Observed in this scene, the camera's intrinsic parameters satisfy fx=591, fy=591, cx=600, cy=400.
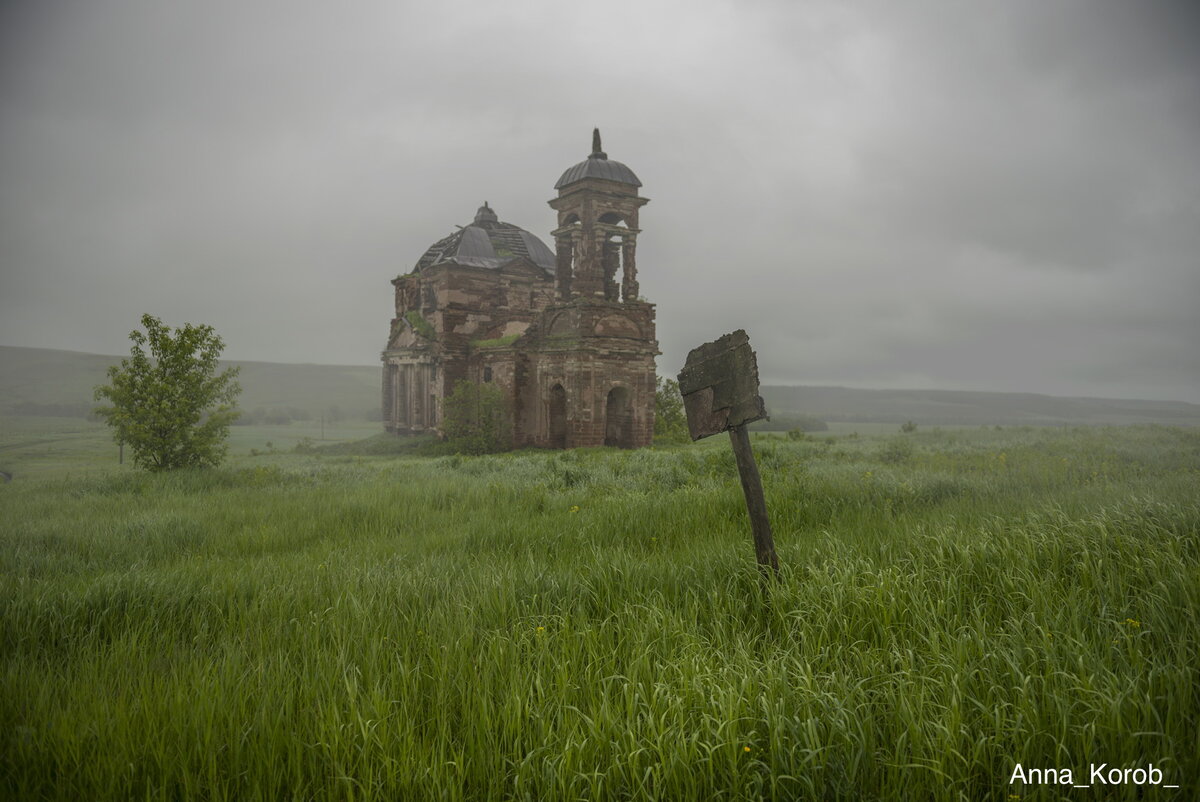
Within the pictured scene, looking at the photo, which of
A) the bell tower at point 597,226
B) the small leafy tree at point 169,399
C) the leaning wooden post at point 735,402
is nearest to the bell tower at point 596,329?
the bell tower at point 597,226

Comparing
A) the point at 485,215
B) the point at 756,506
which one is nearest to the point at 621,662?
the point at 756,506

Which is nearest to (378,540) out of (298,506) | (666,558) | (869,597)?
(298,506)

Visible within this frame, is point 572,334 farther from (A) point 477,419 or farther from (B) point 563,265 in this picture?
(A) point 477,419

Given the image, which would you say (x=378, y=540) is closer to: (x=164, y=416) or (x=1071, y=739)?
(x=1071, y=739)

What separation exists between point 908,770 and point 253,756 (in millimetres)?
2753

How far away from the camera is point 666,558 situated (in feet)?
17.8

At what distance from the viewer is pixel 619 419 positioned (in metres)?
25.7

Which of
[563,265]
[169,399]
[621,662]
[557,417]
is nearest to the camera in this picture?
[621,662]

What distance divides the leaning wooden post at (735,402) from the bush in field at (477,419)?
22327 mm

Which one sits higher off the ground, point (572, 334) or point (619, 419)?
point (572, 334)

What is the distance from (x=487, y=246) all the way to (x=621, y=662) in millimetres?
32968

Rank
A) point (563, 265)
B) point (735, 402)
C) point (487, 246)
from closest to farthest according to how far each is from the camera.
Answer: point (735, 402)
point (563, 265)
point (487, 246)

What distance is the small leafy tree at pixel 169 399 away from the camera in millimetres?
14336

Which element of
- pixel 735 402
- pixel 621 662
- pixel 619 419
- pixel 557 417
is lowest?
pixel 621 662
